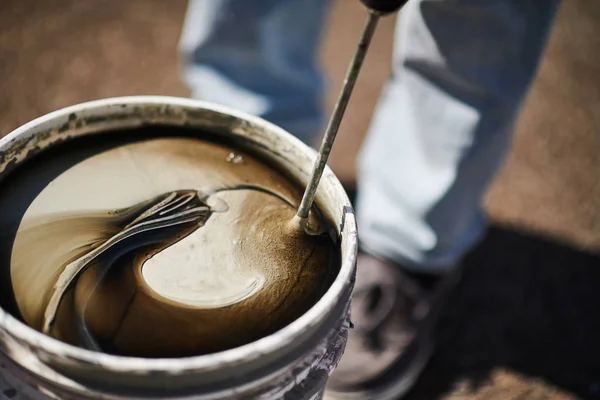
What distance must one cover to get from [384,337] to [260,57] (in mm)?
896

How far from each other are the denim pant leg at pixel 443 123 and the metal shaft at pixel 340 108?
0.67 metres

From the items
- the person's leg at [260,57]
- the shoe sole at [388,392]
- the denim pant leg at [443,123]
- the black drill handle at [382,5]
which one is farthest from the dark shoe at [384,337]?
the black drill handle at [382,5]

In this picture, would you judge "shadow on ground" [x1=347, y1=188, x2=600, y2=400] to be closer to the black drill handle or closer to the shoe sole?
the shoe sole

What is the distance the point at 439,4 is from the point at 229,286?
2.83ft

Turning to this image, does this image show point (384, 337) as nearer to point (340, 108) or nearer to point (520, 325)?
point (520, 325)

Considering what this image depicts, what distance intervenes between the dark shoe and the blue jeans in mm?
106

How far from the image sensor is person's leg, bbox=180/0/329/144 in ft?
5.65

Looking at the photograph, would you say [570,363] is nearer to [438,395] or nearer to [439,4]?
[438,395]

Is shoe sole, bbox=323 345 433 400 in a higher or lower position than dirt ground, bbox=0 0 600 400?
lower

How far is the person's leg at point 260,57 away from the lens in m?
1.72

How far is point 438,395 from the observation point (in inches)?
68.5

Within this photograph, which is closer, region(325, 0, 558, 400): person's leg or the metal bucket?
the metal bucket

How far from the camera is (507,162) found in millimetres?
2432

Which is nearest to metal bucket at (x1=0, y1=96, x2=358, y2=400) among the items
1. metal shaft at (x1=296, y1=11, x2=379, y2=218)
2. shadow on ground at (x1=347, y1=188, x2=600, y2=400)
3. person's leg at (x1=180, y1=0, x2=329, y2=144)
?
metal shaft at (x1=296, y1=11, x2=379, y2=218)
